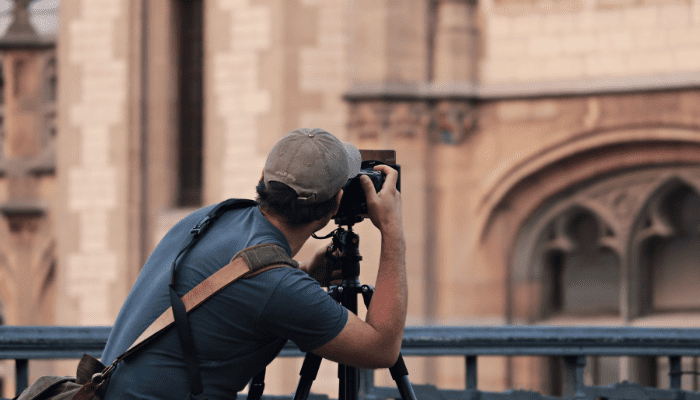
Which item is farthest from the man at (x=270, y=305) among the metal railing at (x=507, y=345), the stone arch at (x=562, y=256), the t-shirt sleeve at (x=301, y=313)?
the stone arch at (x=562, y=256)

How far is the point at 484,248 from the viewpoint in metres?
6.10

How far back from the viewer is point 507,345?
2.17m

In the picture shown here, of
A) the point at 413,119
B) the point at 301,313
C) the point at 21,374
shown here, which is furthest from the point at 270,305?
the point at 413,119

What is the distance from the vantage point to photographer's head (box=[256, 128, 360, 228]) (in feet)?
4.84

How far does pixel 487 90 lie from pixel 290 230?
469 cm

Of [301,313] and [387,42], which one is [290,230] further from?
[387,42]

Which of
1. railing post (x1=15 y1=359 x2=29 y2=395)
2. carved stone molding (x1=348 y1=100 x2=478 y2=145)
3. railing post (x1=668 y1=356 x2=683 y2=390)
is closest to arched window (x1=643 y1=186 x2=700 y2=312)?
carved stone molding (x1=348 y1=100 x2=478 y2=145)

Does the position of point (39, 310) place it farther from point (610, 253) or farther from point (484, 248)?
point (610, 253)

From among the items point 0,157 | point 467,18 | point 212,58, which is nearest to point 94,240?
point 212,58

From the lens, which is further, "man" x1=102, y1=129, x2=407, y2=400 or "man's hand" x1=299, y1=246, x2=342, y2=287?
"man's hand" x1=299, y1=246, x2=342, y2=287

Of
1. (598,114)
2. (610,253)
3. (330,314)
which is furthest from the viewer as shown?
(610,253)

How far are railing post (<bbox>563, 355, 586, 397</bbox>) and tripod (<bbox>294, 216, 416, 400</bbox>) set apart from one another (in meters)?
0.61

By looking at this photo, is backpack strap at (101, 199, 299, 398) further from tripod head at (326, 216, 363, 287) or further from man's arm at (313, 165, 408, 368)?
tripod head at (326, 216, 363, 287)

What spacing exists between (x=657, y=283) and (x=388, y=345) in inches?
203
